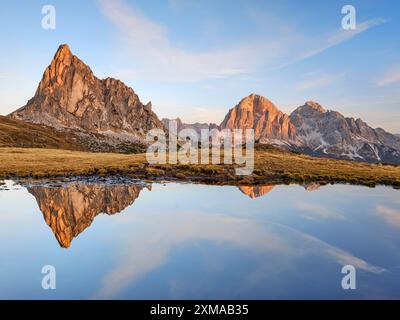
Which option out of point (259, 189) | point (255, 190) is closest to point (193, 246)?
point (255, 190)

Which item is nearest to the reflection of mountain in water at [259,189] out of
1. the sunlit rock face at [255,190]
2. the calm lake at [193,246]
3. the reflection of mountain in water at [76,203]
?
the sunlit rock face at [255,190]

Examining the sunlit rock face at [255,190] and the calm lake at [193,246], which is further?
the sunlit rock face at [255,190]

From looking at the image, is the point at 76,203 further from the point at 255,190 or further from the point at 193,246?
the point at 255,190

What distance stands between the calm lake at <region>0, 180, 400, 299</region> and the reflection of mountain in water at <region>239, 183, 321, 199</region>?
2872mm

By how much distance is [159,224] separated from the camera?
2481cm

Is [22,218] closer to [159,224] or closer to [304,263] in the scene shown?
[159,224]

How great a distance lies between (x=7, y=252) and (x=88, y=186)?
23559mm

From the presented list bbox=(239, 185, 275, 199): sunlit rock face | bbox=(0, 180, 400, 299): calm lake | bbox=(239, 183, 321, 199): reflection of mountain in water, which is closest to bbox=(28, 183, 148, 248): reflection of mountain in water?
bbox=(0, 180, 400, 299): calm lake

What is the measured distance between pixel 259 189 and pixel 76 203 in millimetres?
22268

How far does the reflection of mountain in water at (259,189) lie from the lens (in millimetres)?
39812

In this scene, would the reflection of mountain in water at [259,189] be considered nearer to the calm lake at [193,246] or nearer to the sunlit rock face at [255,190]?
the sunlit rock face at [255,190]

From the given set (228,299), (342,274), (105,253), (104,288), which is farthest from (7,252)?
(342,274)

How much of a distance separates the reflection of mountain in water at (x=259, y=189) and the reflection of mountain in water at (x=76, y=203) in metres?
12.4

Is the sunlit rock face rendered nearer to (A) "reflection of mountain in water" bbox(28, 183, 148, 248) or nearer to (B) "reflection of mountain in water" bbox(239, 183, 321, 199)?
(B) "reflection of mountain in water" bbox(239, 183, 321, 199)
